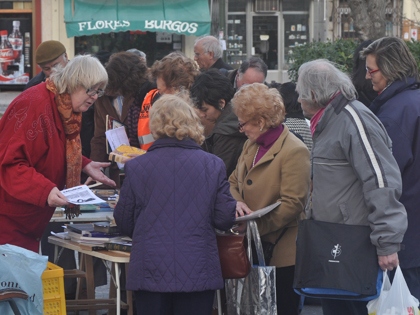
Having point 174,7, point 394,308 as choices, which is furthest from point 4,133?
point 174,7

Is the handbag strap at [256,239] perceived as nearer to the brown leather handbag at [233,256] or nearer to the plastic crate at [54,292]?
the brown leather handbag at [233,256]

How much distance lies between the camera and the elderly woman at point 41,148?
459 cm

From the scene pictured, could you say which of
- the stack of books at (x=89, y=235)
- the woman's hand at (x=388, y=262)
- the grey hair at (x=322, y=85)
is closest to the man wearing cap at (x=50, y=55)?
the stack of books at (x=89, y=235)

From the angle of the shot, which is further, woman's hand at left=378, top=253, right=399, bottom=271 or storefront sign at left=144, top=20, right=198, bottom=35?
storefront sign at left=144, top=20, right=198, bottom=35

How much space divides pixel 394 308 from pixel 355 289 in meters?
0.21

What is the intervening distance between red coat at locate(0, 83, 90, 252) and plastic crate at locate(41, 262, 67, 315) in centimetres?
24

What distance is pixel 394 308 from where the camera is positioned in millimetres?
4254

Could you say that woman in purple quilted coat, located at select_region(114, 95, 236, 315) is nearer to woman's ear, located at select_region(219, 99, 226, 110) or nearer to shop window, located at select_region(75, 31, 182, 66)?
woman's ear, located at select_region(219, 99, 226, 110)

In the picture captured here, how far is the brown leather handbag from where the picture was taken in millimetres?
4637

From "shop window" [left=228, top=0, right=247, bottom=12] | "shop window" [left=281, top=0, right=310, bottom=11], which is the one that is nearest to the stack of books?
"shop window" [left=228, top=0, right=247, bottom=12]

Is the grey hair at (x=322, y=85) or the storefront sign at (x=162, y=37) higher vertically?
the storefront sign at (x=162, y=37)

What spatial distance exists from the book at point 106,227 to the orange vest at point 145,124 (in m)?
1.03

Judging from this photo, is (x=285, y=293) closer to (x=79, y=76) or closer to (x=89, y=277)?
(x=89, y=277)

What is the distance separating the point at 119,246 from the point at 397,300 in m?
1.73
